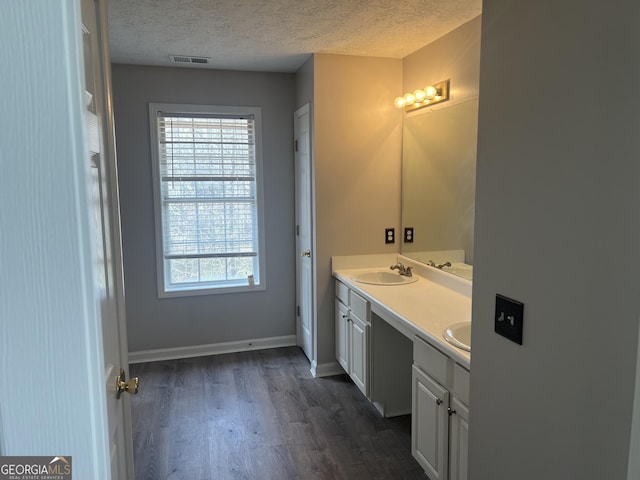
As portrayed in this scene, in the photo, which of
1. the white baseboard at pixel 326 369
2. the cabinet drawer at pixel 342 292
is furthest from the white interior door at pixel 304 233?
the cabinet drawer at pixel 342 292

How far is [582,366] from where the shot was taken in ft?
3.59

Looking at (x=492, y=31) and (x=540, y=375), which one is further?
(x=492, y=31)

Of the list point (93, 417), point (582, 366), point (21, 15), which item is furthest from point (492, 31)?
point (93, 417)

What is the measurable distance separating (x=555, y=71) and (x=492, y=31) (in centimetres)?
30

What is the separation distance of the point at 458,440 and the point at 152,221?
2967mm

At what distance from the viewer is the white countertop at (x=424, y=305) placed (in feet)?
6.90

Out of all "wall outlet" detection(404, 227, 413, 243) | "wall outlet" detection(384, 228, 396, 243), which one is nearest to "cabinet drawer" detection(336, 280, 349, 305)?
"wall outlet" detection(384, 228, 396, 243)

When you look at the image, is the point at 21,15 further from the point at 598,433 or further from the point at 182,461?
the point at 182,461

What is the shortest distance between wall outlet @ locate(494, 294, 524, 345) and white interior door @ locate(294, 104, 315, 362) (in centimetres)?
230

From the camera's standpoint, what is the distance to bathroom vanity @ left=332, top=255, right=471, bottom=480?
1.96 meters

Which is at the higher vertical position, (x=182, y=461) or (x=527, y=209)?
(x=527, y=209)

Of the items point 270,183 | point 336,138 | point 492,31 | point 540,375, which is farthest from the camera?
point 270,183

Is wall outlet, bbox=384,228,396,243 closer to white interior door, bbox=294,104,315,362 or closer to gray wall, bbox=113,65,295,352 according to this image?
white interior door, bbox=294,104,315,362

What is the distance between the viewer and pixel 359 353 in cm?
309
